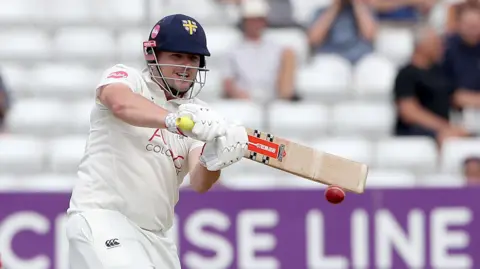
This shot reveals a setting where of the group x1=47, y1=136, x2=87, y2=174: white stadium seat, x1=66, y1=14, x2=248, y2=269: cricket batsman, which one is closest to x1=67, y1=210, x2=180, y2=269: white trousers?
x1=66, y1=14, x2=248, y2=269: cricket batsman

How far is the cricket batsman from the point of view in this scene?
4543mm

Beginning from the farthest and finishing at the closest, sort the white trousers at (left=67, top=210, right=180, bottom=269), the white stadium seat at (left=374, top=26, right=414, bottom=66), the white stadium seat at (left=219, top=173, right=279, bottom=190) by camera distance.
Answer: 1. the white stadium seat at (left=374, top=26, right=414, bottom=66)
2. the white stadium seat at (left=219, top=173, right=279, bottom=190)
3. the white trousers at (left=67, top=210, right=180, bottom=269)

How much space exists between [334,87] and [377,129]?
1.69 ft

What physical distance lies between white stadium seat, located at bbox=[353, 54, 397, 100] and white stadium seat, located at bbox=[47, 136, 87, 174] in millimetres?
2303

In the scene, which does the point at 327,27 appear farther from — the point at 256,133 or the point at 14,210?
the point at 256,133

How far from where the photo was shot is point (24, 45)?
9.90m

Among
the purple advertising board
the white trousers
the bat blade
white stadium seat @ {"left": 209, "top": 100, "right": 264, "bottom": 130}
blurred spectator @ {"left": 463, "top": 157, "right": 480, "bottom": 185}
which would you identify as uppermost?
white stadium seat @ {"left": 209, "top": 100, "right": 264, "bottom": 130}

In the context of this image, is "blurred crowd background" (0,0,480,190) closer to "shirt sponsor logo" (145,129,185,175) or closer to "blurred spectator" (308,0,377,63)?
"blurred spectator" (308,0,377,63)

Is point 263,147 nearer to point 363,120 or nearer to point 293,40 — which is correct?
point 363,120

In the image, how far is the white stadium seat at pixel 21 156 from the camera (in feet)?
29.0

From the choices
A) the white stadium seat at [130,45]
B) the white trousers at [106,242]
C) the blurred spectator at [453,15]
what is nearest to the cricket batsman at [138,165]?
the white trousers at [106,242]

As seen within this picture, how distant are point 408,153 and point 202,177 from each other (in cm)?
437

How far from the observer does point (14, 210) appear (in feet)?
26.2

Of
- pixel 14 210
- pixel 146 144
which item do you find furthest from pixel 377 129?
pixel 146 144
